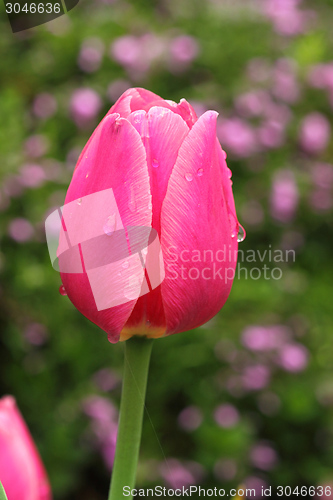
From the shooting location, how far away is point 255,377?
1747mm

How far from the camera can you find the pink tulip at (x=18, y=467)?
0.41m

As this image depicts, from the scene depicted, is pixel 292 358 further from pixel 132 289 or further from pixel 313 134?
pixel 132 289

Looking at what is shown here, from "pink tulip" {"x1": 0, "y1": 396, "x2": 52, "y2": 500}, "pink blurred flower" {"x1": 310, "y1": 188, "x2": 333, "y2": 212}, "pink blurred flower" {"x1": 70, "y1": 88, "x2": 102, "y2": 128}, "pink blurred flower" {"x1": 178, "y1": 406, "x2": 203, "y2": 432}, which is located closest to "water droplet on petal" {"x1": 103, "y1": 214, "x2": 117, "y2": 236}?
"pink tulip" {"x1": 0, "y1": 396, "x2": 52, "y2": 500}

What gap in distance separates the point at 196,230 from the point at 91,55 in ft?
6.20

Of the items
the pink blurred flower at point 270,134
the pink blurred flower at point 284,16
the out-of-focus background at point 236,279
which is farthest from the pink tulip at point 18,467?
the pink blurred flower at point 284,16

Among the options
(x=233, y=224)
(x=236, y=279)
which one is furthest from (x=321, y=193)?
(x=233, y=224)

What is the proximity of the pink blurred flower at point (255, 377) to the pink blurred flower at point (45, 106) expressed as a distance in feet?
3.47

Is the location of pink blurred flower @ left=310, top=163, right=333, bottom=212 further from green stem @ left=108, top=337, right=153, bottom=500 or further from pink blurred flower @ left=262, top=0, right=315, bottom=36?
green stem @ left=108, top=337, right=153, bottom=500

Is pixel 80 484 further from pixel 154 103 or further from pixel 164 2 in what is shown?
pixel 164 2

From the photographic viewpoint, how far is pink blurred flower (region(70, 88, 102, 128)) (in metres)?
1.93

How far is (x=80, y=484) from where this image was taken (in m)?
1.66

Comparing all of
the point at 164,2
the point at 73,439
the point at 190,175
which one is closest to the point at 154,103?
the point at 190,175

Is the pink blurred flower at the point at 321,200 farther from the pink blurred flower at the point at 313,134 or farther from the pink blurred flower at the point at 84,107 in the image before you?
the pink blurred flower at the point at 84,107

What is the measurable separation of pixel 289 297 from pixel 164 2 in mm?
1551
